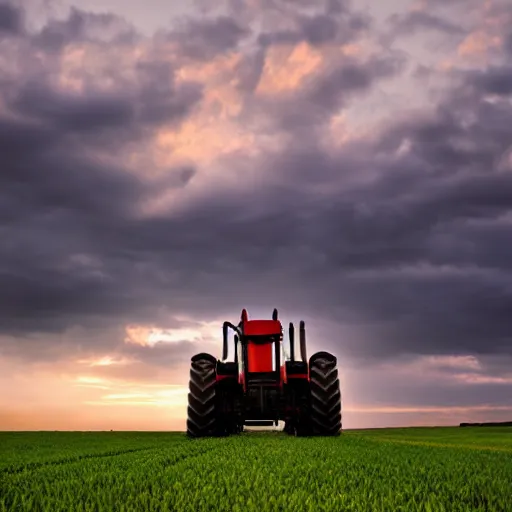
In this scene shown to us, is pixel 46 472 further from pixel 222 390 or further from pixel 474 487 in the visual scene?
pixel 222 390

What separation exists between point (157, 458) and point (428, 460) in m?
4.06

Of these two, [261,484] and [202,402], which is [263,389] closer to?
[202,402]

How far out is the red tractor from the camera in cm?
1859

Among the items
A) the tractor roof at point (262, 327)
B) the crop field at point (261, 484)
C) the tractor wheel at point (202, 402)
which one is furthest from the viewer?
the tractor roof at point (262, 327)

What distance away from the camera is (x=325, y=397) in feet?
60.9

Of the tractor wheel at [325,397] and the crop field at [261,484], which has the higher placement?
the tractor wheel at [325,397]

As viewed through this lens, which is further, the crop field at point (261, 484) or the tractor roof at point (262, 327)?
the tractor roof at point (262, 327)

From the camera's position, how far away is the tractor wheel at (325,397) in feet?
60.9

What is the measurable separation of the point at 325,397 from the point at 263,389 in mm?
1733

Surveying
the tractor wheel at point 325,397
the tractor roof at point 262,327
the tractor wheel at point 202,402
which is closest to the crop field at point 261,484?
the tractor wheel at point 325,397

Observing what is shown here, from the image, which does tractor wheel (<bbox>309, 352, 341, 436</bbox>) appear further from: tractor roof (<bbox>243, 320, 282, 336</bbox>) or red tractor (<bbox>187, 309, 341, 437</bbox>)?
tractor roof (<bbox>243, 320, 282, 336</bbox>)

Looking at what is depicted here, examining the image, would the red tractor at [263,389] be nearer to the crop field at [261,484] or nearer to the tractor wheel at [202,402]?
the tractor wheel at [202,402]

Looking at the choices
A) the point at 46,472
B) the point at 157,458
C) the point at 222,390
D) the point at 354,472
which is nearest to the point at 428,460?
the point at 354,472

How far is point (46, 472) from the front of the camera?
847 centimetres
